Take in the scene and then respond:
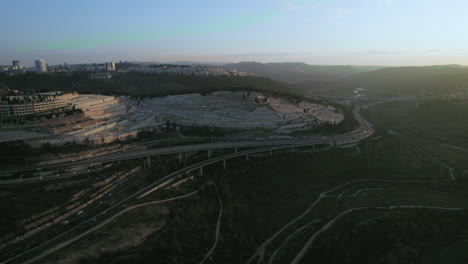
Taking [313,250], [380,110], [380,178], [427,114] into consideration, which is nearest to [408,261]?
[313,250]

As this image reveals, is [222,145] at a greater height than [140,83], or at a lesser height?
lesser

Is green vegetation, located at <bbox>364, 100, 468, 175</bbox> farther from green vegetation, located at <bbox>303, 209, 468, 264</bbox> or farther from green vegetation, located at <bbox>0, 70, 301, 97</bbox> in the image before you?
green vegetation, located at <bbox>0, 70, 301, 97</bbox>

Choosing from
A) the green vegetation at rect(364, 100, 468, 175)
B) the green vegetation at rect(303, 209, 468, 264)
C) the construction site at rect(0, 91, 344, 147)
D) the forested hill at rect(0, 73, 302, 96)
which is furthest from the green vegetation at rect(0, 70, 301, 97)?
the green vegetation at rect(303, 209, 468, 264)

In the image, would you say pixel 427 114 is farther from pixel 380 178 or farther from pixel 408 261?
pixel 408 261

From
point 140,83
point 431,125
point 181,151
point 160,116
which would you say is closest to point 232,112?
point 160,116

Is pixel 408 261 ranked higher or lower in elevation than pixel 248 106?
lower

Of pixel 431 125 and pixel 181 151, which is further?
pixel 431 125

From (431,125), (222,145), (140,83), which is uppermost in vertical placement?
(140,83)

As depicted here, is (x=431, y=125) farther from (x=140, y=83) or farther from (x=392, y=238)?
(x=140, y=83)
